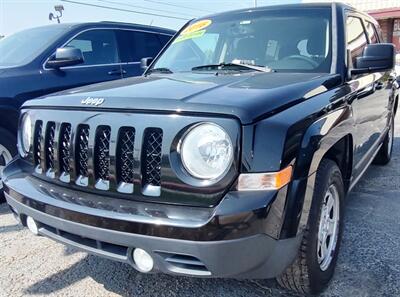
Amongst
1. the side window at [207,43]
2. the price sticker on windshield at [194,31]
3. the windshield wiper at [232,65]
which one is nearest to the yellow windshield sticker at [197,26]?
the price sticker on windshield at [194,31]

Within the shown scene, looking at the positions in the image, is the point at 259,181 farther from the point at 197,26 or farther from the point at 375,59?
the point at 197,26

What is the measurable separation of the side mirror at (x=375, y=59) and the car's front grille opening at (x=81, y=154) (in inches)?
76.5

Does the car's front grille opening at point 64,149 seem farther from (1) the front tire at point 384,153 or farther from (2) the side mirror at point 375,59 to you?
(1) the front tire at point 384,153

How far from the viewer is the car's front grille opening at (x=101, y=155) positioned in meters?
2.23

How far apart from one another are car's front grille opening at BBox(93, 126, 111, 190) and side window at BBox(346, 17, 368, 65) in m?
1.98

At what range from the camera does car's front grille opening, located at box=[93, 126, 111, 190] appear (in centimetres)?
223

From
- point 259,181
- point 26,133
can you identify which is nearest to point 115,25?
point 26,133

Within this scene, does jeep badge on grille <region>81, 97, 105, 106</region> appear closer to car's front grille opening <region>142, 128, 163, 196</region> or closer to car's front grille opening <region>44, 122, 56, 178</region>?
car's front grille opening <region>44, 122, 56, 178</region>

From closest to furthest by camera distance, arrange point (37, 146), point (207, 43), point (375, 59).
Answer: point (37, 146)
point (375, 59)
point (207, 43)

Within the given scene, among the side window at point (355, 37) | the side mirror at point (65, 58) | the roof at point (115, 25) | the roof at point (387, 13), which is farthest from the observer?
the roof at point (387, 13)

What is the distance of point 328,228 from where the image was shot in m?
2.68

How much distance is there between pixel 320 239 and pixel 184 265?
91cm

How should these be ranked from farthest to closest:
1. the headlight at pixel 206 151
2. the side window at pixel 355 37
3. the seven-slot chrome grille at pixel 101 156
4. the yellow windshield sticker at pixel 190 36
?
1. the yellow windshield sticker at pixel 190 36
2. the side window at pixel 355 37
3. the seven-slot chrome grille at pixel 101 156
4. the headlight at pixel 206 151

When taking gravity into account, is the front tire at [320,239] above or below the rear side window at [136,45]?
below
